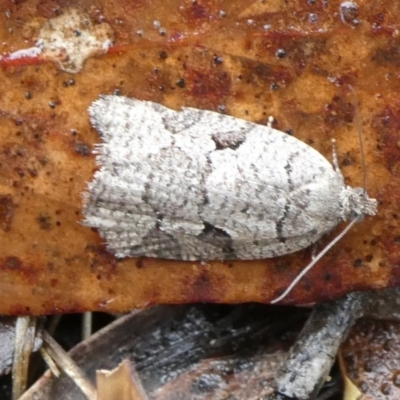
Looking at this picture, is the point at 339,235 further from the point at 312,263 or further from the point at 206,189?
the point at 206,189

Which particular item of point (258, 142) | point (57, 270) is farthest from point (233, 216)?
point (57, 270)

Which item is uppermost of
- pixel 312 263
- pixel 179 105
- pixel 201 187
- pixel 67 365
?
pixel 179 105

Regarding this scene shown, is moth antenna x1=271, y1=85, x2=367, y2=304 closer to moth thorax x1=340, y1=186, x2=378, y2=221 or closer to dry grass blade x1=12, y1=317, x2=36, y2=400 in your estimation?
moth thorax x1=340, y1=186, x2=378, y2=221

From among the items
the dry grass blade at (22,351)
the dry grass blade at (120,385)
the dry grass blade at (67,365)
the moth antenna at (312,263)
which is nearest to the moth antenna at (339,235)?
the moth antenna at (312,263)

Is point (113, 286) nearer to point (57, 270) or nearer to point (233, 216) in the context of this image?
point (57, 270)

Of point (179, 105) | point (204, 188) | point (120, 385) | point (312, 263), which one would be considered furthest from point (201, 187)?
point (120, 385)

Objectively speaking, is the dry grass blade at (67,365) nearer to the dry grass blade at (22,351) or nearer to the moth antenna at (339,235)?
the dry grass blade at (22,351)
